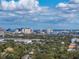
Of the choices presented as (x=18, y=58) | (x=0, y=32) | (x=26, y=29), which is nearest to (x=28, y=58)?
(x=18, y=58)

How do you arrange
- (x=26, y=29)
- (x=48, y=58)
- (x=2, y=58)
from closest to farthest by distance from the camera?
(x=48, y=58) < (x=2, y=58) < (x=26, y=29)

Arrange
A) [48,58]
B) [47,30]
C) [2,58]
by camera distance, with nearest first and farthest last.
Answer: [48,58], [2,58], [47,30]

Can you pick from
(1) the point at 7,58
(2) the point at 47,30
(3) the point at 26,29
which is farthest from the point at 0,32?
(1) the point at 7,58

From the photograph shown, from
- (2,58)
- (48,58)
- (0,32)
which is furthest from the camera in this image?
(0,32)

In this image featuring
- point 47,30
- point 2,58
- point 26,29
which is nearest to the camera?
point 2,58

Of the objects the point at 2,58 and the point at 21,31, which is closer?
the point at 2,58

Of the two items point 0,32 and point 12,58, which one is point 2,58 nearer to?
point 12,58

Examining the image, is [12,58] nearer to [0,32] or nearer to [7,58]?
[7,58]

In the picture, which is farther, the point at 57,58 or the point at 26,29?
the point at 26,29
